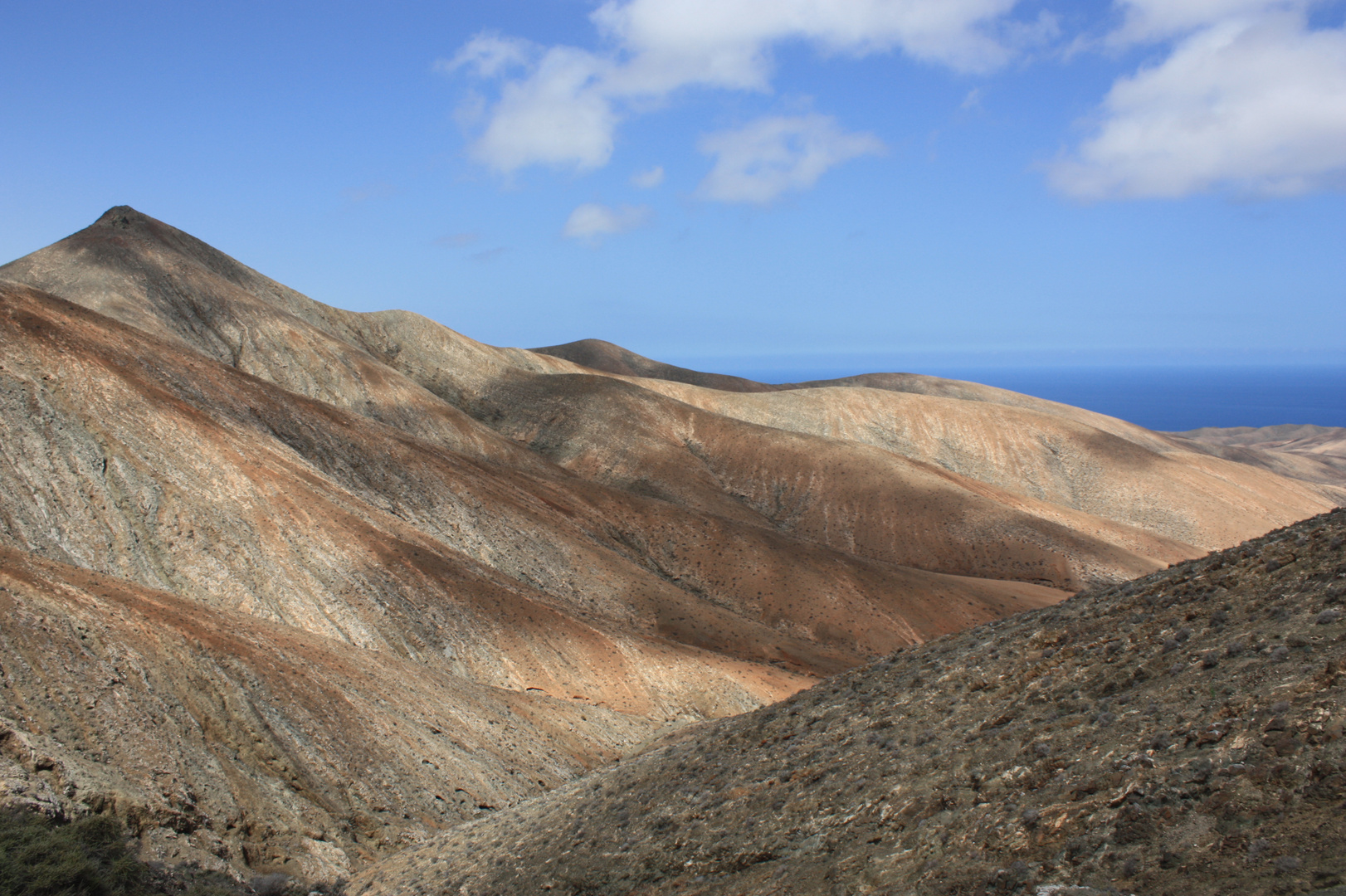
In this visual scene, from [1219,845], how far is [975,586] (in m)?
Result: 46.1

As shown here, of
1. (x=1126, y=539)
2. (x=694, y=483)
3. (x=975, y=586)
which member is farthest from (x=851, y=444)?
(x=975, y=586)

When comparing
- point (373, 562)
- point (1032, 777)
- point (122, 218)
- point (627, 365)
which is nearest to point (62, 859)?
point (1032, 777)

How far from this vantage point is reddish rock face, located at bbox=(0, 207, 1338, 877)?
16406 mm

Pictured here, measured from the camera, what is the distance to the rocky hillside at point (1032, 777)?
7461mm

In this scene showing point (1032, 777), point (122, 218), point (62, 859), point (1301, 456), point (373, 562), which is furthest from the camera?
point (1301, 456)

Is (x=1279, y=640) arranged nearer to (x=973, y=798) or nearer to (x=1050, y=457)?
(x=973, y=798)

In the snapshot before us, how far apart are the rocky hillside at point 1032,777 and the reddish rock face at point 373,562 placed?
4178 mm

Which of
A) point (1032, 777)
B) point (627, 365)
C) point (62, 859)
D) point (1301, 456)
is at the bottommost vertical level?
point (62, 859)

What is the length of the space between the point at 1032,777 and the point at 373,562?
82.5 ft

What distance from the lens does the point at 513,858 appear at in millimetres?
14438

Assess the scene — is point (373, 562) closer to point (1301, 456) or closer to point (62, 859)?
point (62, 859)

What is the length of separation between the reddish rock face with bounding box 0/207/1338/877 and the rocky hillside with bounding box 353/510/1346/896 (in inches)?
164

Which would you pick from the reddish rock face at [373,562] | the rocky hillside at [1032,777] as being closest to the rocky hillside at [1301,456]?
the reddish rock face at [373,562]

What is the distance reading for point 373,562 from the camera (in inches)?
1179
